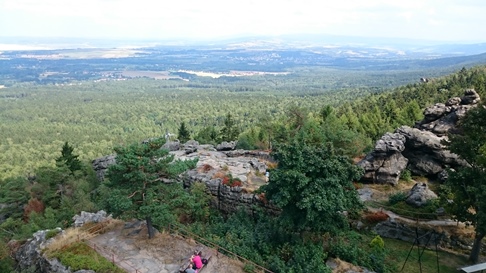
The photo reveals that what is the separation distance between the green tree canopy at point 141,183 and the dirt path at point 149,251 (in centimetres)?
90

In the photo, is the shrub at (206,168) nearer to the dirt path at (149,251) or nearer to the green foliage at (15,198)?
the dirt path at (149,251)

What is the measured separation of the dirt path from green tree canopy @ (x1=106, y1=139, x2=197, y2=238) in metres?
0.90

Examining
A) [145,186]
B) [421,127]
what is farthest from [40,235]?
[421,127]

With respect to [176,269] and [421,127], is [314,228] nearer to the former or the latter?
[176,269]

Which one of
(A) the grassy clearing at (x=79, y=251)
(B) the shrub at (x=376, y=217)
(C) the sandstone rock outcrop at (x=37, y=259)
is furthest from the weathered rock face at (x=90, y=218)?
(B) the shrub at (x=376, y=217)

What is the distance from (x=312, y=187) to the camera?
17000 millimetres

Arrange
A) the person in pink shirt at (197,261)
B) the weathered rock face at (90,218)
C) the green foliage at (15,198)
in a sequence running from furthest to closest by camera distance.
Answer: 1. the green foliage at (15,198)
2. the weathered rock face at (90,218)
3. the person in pink shirt at (197,261)

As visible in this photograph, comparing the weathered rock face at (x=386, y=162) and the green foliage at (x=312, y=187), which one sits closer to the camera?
the green foliage at (x=312, y=187)

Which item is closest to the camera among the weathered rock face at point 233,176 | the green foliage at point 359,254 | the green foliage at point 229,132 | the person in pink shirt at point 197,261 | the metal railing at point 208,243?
the person in pink shirt at point 197,261

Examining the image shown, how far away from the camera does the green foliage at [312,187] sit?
54.7 feet

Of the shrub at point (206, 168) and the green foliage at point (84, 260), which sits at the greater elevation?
the shrub at point (206, 168)

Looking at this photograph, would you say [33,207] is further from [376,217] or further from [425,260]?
[425,260]

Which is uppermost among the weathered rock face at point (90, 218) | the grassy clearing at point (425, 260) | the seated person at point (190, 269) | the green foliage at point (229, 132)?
the seated person at point (190, 269)

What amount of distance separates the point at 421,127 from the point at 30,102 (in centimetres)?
17489
